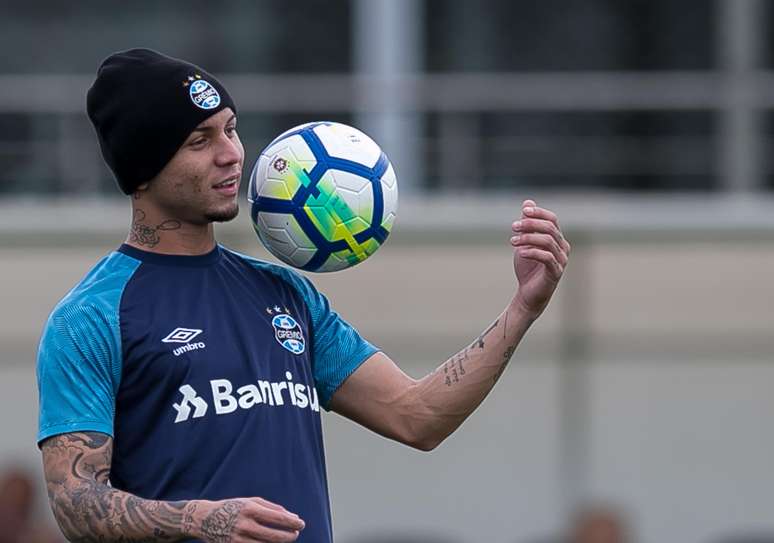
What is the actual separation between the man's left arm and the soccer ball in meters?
0.29

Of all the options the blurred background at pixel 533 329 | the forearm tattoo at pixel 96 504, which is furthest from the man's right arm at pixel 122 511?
the blurred background at pixel 533 329

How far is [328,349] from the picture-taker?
3.70m

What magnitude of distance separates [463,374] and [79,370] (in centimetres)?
89

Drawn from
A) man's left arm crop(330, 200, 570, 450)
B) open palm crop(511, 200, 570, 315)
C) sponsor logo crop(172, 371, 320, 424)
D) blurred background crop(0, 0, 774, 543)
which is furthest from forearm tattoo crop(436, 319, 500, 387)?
blurred background crop(0, 0, 774, 543)

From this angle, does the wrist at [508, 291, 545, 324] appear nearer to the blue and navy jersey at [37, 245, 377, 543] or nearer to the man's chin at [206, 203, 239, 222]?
the blue and navy jersey at [37, 245, 377, 543]

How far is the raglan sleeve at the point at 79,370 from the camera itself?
10.6ft

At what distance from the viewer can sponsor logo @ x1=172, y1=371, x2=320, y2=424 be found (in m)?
3.33

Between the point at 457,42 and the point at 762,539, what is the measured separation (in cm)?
375

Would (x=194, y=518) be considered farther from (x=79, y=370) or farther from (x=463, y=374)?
(x=463, y=374)

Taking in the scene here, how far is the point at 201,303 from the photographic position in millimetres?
3430

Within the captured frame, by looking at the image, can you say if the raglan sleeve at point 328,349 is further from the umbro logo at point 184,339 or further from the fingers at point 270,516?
the fingers at point 270,516

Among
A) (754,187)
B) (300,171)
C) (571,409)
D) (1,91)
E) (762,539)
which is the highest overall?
(1,91)

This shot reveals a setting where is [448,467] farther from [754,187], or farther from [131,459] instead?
[131,459]

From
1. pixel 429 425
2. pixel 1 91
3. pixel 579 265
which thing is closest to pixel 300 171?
pixel 429 425
